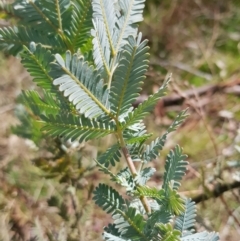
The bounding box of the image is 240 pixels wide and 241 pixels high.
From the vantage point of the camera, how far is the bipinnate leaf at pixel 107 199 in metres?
0.53

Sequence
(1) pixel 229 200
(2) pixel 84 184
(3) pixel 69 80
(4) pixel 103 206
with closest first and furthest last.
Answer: (3) pixel 69 80 < (4) pixel 103 206 < (2) pixel 84 184 < (1) pixel 229 200

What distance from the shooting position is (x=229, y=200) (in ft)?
4.83

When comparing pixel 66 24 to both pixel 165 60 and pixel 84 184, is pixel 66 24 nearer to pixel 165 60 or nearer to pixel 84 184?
pixel 84 184

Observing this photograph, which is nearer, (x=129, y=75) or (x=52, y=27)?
(x=129, y=75)

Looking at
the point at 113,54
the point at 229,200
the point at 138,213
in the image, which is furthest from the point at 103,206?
the point at 229,200

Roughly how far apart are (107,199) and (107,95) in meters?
0.13

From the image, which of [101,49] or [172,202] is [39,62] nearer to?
[101,49]

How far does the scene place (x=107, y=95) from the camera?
0.48 m

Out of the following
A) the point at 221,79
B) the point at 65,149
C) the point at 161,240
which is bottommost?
the point at 221,79

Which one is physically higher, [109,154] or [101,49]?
[101,49]

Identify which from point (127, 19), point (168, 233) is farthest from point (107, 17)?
point (168, 233)

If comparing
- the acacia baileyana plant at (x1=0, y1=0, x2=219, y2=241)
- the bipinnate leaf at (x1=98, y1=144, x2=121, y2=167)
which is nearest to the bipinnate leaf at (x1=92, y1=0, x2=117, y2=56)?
the acacia baileyana plant at (x1=0, y1=0, x2=219, y2=241)

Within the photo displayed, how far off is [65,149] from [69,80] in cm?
59

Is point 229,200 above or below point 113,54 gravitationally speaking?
below
